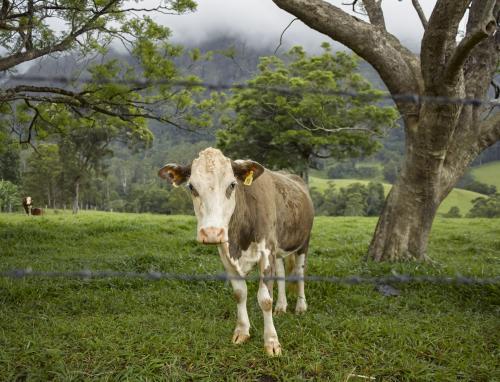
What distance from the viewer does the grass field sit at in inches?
163

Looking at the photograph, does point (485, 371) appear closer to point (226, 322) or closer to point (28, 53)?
point (226, 322)

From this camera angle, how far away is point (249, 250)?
472cm

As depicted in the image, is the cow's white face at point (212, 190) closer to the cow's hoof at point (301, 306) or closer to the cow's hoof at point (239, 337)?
the cow's hoof at point (239, 337)

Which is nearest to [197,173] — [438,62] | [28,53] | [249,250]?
[249,250]

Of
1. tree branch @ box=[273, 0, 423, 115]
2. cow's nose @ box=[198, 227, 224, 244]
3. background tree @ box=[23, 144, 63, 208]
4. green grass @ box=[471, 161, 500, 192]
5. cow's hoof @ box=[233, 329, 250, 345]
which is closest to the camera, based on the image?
cow's nose @ box=[198, 227, 224, 244]

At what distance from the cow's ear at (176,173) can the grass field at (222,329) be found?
5.64 ft

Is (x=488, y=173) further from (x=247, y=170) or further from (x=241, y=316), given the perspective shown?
(x=247, y=170)

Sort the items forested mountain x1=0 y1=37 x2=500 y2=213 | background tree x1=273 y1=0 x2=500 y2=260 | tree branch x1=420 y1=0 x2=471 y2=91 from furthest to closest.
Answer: forested mountain x1=0 y1=37 x2=500 y2=213 < background tree x1=273 y1=0 x2=500 y2=260 < tree branch x1=420 y1=0 x2=471 y2=91

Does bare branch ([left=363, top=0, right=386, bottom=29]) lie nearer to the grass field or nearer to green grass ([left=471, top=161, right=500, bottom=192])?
the grass field

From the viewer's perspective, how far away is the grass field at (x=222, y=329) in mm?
4137

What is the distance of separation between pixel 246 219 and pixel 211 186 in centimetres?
88

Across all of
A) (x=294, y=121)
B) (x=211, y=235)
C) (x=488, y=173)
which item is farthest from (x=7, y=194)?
(x=488, y=173)

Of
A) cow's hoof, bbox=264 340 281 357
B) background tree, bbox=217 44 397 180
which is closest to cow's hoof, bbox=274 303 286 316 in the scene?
cow's hoof, bbox=264 340 281 357

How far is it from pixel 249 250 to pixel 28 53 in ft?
24.7
